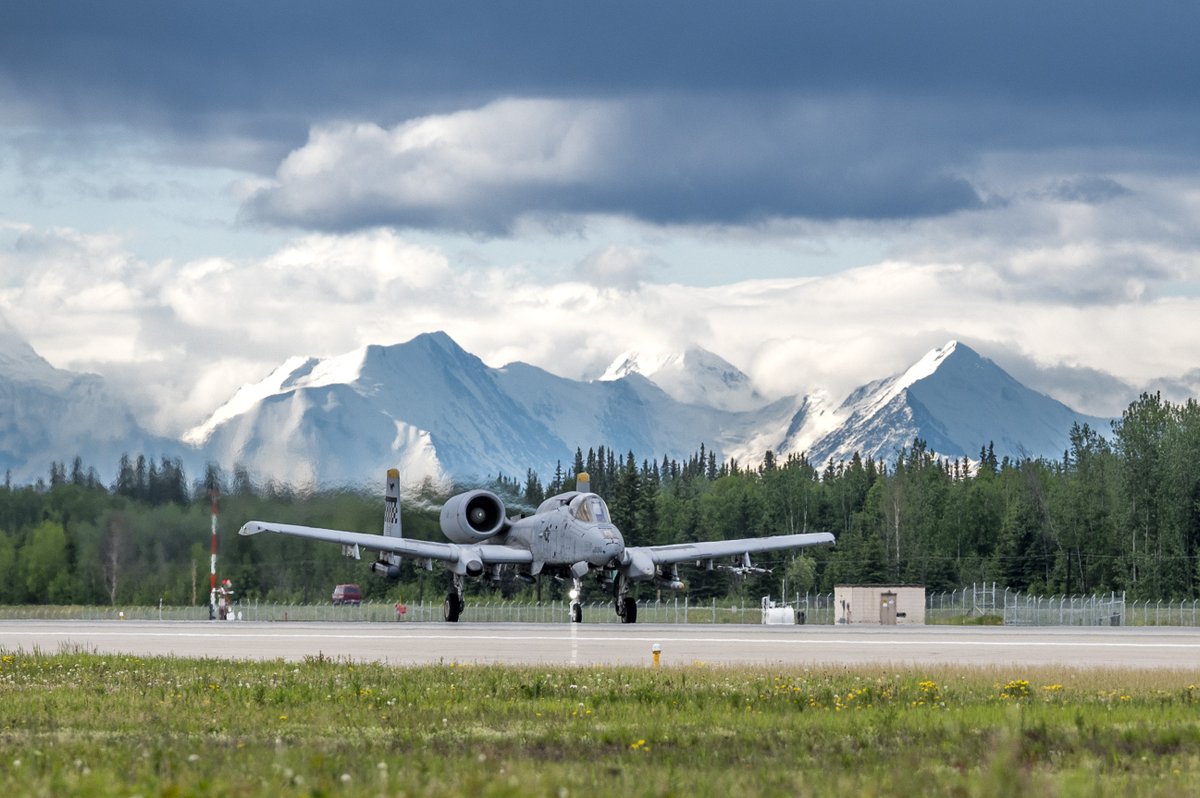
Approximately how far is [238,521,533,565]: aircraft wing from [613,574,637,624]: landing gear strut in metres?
3.81

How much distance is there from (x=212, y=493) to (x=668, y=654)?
4966 centimetres

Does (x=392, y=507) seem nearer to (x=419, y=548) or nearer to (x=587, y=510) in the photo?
(x=419, y=548)

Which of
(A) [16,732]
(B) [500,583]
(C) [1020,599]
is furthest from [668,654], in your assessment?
(C) [1020,599]

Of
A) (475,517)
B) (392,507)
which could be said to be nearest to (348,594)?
(392,507)

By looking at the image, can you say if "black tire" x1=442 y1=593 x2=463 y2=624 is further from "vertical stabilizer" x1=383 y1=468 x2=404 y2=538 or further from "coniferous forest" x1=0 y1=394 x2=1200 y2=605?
"vertical stabilizer" x1=383 y1=468 x2=404 y2=538

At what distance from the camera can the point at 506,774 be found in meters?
14.8

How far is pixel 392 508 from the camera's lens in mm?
76062

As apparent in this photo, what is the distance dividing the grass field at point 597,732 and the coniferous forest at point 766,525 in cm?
4637

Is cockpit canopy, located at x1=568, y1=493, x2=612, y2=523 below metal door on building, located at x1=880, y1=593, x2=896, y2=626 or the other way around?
the other way around

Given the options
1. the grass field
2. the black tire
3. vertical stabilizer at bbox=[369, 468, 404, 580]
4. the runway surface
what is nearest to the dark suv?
vertical stabilizer at bbox=[369, 468, 404, 580]

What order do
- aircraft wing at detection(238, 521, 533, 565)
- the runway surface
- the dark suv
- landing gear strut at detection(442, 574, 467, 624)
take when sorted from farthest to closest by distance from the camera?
the dark suv, landing gear strut at detection(442, 574, 467, 624), aircraft wing at detection(238, 521, 533, 565), the runway surface

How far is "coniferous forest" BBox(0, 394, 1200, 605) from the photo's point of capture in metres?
85.6

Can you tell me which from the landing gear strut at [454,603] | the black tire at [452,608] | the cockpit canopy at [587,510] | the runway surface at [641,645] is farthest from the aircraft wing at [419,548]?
the runway surface at [641,645]

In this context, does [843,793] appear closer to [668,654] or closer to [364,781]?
[364,781]
